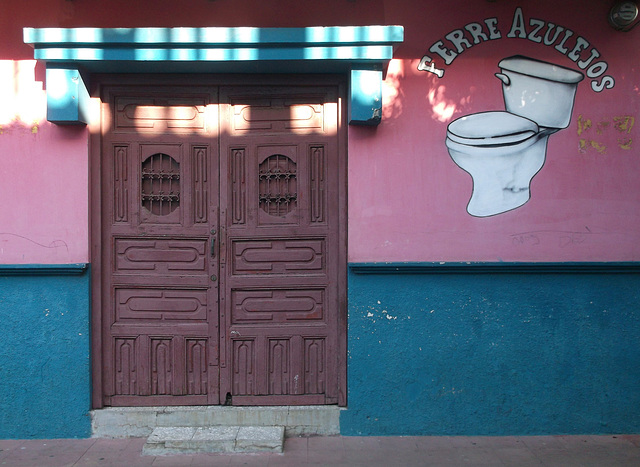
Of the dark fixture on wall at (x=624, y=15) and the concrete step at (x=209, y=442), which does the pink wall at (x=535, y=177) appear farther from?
the concrete step at (x=209, y=442)

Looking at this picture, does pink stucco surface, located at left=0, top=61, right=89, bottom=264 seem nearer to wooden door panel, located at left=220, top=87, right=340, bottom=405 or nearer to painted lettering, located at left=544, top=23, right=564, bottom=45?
wooden door panel, located at left=220, top=87, right=340, bottom=405

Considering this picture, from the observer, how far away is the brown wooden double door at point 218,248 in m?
4.77

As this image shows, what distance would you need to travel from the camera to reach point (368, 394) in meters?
4.68

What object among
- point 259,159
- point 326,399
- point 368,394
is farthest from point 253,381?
point 259,159

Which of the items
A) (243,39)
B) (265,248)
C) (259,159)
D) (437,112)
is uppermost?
(243,39)

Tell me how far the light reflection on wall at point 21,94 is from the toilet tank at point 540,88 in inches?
139

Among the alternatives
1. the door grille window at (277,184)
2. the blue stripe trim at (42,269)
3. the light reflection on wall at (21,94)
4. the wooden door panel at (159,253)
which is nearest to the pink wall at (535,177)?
the door grille window at (277,184)

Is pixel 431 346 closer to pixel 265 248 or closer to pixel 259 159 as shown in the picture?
pixel 265 248

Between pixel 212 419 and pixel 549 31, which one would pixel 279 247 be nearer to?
pixel 212 419

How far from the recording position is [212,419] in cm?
472

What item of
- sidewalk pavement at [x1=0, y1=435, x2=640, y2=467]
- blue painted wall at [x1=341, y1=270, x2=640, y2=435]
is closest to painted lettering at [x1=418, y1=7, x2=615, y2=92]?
blue painted wall at [x1=341, y1=270, x2=640, y2=435]

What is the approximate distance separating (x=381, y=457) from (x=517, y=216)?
206 cm

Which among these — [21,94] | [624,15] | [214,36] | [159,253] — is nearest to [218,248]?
[159,253]

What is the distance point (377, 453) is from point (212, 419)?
130 cm
